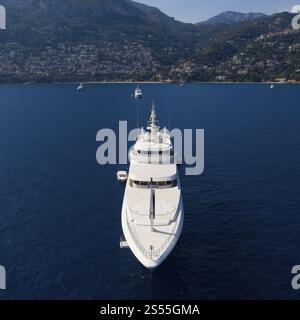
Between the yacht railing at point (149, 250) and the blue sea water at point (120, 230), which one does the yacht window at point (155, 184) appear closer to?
the blue sea water at point (120, 230)

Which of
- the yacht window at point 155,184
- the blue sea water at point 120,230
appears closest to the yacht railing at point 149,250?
the blue sea water at point 120,230

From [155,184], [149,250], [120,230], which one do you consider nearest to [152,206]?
[155,184]

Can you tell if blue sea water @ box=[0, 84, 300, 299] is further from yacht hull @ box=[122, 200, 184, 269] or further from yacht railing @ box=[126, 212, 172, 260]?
yacht railing @ box=[126, 212, 172, 260]

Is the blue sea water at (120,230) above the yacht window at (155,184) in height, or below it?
below

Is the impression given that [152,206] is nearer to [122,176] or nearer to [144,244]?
[144,244]

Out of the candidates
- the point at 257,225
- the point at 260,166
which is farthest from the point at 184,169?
the point at 257,225

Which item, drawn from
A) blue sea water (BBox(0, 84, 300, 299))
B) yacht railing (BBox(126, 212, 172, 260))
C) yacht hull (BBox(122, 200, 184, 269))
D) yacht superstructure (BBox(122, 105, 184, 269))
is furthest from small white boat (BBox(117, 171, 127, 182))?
yacht railing (BBox(126, 212, 172, 260))
